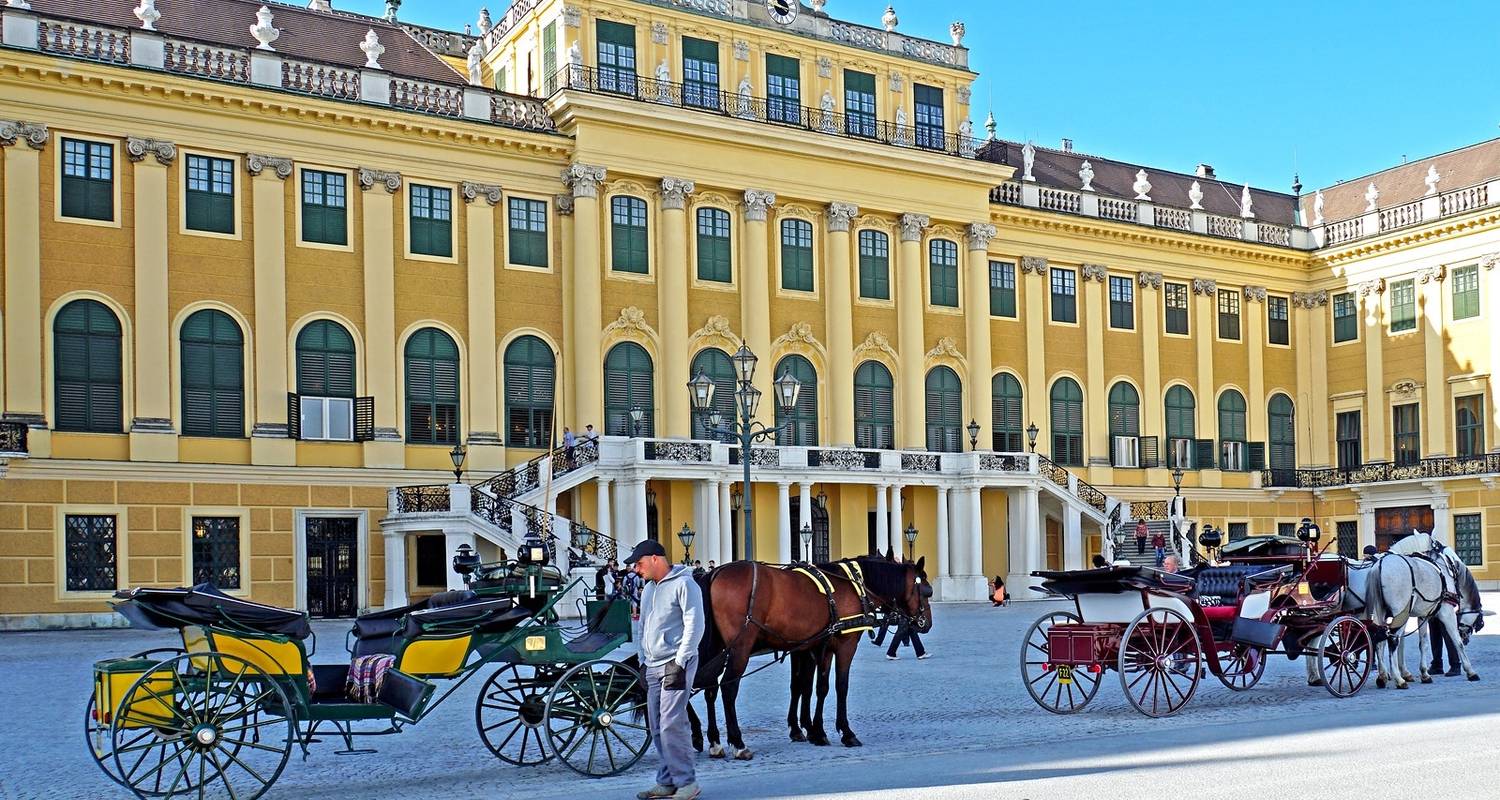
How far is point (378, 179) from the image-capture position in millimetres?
37125

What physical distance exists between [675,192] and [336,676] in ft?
95.4

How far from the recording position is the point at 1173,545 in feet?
153

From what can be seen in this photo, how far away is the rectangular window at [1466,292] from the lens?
161 ft

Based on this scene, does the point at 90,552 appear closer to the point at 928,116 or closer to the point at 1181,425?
the point at 928,116

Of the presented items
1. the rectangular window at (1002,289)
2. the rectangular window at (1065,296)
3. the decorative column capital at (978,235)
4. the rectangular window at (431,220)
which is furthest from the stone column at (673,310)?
the rectangular window at (1065,296)

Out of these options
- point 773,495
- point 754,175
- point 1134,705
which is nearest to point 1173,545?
point 773,495

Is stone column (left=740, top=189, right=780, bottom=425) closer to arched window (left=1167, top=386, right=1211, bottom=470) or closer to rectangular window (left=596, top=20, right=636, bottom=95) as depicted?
rectangular window (left=596, top=20, right=636, bottom=95)

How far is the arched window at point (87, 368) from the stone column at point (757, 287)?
15.3 metres

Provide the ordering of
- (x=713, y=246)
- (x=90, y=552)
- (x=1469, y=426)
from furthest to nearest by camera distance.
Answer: (x=1469, y=426) → (x=713, y=246) → (x=90, y=552)

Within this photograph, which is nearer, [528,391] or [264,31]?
[264,31]

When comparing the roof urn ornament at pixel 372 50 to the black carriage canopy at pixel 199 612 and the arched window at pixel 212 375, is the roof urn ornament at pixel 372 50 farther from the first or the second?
the black carriage canopy at pixel 199 612

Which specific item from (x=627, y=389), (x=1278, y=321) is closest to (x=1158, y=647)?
(x=627, y=389)

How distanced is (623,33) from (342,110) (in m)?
7.72

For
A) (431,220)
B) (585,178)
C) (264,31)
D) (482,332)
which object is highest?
(264,31)
